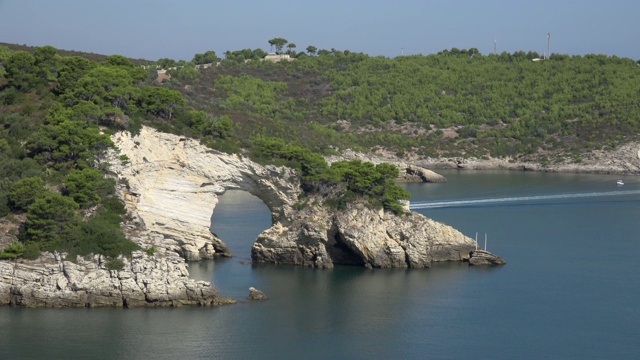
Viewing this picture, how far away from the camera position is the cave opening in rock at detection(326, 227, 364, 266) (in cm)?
5709

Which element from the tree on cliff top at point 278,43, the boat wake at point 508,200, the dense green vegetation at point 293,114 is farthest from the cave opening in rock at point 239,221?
the tree on cliff top at point 278,43

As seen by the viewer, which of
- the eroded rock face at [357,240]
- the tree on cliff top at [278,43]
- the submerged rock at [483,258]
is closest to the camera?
the eroded rock face at [357,240]

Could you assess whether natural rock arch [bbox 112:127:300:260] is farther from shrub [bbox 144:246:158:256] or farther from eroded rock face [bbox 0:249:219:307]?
eroded rock face [bbox 0:249:219:307]

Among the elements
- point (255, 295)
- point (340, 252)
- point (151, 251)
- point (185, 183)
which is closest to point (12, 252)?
point (151, 251)

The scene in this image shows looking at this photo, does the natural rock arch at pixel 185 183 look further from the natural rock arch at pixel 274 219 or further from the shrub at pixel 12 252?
the shrub at pixel 12 252

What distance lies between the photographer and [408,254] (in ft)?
185

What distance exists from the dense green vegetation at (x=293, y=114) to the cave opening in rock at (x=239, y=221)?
5.64 meters

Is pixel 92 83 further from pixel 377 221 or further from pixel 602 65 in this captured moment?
pixel 602 65

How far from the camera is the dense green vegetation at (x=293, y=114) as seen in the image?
49812mm

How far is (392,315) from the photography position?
4812 centimetres

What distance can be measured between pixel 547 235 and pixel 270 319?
29.4 meters

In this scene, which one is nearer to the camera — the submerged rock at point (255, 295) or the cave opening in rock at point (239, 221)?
the submerged rock at point (255, 295)

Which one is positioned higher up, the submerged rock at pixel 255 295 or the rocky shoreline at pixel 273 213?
the rocky shoreline at pixel 273 213

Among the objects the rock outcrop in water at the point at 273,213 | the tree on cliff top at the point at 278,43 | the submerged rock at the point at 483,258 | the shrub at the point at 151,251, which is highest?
the tree on cliff top at the point at 278,43
